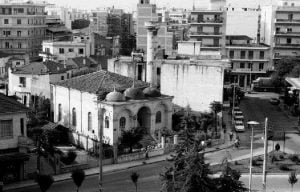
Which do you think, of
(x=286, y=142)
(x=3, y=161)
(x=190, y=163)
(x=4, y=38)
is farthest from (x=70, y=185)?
(x=4, y=38)

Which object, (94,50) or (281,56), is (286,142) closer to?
(281,56)

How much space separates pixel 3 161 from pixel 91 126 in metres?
13.6

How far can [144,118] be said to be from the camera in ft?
158

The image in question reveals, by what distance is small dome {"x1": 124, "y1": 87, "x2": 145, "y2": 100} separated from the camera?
46719 millimetres

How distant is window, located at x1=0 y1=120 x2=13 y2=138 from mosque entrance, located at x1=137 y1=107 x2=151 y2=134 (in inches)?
541

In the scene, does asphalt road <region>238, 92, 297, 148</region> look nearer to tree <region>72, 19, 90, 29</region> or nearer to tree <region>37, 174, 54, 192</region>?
tree <region>37, 174, 54, 192</region>

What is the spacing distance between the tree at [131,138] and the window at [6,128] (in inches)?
385

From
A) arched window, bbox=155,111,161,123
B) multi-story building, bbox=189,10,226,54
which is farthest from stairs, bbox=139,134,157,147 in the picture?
multi-story building, bbox=189,10,226,54

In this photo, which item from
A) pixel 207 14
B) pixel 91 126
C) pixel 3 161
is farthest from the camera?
pixel 207 14

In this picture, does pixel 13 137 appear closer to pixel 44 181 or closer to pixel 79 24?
pixel 44 181

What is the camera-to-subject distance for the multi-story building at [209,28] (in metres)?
80.9

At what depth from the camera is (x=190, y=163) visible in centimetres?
2755

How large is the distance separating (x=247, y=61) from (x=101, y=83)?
38.3 m

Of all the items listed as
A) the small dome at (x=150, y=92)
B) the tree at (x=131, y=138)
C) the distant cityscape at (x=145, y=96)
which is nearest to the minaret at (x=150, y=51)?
the distant cityscape at (x=145, y=96)
